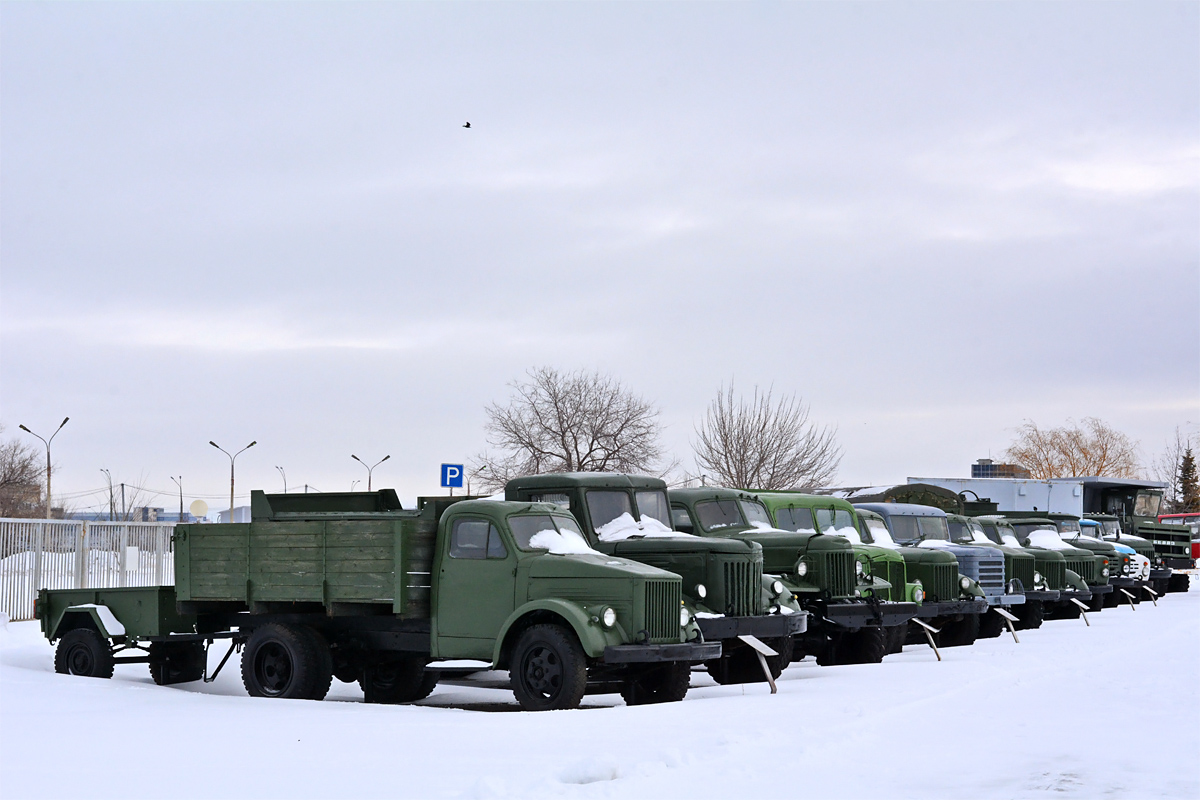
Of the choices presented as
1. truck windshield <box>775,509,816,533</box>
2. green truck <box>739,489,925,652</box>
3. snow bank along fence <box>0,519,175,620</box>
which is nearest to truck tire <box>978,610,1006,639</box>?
green truck <box>739,489,925,652</box>

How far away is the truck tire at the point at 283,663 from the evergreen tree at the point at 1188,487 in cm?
7867

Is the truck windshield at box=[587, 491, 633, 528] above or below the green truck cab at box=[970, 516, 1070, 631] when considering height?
above

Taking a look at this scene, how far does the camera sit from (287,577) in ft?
44.2

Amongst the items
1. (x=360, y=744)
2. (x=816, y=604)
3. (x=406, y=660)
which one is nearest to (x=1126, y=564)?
(x=816, y=604)

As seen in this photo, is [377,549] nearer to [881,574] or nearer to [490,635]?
[490,635]

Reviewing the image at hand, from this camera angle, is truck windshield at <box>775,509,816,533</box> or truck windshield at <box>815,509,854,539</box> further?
truck windshield at <box>815,509,854,539</box>

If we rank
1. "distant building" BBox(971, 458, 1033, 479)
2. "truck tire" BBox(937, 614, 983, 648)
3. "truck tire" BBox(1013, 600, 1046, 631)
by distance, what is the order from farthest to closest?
"distant building" BBox(971, 458, 1033, 479) < "truck tire" BBox(1013, 600, 1046, 631) < "truck tire" BBox(937, 614, 983, 648)

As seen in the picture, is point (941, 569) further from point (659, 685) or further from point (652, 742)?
point (652, 742)

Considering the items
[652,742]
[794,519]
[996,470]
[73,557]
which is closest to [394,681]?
[652,742]

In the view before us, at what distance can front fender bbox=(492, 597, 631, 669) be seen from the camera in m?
11.4

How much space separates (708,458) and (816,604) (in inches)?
1161

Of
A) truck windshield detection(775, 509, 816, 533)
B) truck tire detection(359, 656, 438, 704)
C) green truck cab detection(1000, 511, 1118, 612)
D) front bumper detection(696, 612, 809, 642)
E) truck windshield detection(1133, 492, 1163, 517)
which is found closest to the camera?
front bumper detection(696, 612, 809, 642)

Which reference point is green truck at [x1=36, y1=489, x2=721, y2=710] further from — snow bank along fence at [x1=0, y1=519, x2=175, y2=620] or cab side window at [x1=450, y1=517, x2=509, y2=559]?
snow bank along fence at [x1=0, y1=519, x2=175, y2=620]

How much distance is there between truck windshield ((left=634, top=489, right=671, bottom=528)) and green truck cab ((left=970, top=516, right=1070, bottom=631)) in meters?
9.17
